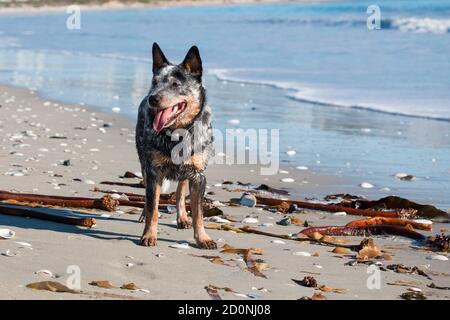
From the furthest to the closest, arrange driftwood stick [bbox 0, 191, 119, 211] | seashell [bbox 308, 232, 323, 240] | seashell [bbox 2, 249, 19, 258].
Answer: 1. driftwood stick [bbox 0, 191, 119, 211]
2. seashell [bbox 308, 232, 323, 240]
3. seashell [bbox 2, 249, 19, 258]

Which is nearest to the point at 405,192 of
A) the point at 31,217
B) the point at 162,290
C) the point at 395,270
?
the point at 395,270

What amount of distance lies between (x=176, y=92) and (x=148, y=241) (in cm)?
117

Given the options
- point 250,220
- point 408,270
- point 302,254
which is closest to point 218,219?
point 250,220

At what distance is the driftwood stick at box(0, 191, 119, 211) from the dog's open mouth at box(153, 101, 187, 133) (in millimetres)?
1545

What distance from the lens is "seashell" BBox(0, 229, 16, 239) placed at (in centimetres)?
667

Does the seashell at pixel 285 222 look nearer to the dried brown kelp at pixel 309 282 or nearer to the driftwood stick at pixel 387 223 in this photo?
the driftwood stick at pixel 387 223

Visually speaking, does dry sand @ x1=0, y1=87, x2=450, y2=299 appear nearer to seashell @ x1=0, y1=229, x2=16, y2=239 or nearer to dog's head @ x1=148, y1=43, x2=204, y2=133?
seashell @ x1=0, y1=229, x2=16, y2=239

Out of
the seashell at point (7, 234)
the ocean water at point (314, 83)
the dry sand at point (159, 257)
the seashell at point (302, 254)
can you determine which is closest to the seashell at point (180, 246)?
the dry sand at point (159, 257)

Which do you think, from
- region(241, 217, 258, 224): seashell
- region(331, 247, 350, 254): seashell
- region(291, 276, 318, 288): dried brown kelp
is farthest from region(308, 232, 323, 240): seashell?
region(291, 276, 318, 288): dried brown kelp

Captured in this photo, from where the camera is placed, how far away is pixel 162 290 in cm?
575

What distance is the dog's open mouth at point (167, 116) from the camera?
7.07 m

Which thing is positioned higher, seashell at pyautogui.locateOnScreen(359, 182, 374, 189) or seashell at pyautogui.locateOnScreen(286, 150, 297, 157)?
seashell at pyautogui.locateOnScreen(286, 150, 297, 157)

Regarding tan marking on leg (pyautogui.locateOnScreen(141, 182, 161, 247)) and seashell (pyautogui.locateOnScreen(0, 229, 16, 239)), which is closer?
seashell (pyautogui.locateOnScreen(0, 229, 16, 239))

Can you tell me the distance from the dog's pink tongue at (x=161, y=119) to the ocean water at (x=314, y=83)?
156 inches
